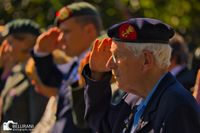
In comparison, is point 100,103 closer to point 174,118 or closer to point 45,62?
point 174,118

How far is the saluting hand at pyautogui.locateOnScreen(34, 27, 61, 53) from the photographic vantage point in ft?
22.9

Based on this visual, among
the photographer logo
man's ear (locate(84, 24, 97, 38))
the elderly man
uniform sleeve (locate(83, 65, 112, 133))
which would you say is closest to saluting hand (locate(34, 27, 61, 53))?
man's ear (locate(84, 24, 97, 38))

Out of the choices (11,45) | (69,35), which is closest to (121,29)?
(69,35)

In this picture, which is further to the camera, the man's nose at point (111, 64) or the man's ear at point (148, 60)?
the man's nose at point (111, 64)

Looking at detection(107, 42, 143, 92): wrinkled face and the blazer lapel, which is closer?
the blazer lapel

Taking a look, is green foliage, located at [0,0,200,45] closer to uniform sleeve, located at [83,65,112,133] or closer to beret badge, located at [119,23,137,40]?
uniform sleeve, located at [83,65,112,133]

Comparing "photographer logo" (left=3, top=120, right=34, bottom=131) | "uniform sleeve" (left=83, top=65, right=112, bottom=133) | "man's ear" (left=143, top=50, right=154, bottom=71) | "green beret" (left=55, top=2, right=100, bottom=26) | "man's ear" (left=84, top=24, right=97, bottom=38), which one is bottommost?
"photographer logo" (left=3, top=120, right=34, bottom=131)

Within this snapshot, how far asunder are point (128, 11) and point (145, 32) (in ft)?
20.1

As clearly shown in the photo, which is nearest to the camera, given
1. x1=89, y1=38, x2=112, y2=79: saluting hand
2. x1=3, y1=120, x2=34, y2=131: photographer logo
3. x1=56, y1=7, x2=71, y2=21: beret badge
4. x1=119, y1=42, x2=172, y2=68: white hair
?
x1=119, y1=42, x2=172, y2=68: white hair

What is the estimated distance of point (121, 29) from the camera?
14.2ft

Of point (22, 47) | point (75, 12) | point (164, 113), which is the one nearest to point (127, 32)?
point (164, 113)

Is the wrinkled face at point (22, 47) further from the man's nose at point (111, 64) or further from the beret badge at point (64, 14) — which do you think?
the man's nose at point (111, 64)

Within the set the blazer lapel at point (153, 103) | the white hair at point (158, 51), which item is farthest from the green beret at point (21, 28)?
the blazer lapel at point (153, 103)

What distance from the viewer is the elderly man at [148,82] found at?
3.97 m
